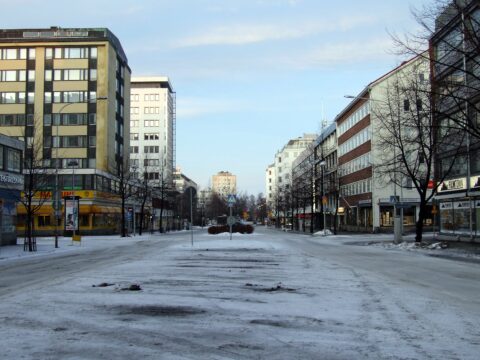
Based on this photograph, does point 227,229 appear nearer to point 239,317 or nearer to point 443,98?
point 443,98

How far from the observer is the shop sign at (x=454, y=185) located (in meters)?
38.2

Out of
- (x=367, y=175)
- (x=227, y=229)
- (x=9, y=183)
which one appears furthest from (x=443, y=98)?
(x=367, y=175)

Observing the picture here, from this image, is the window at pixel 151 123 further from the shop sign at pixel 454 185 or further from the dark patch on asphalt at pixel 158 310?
the dark patch on asphalt at pixel 158 310

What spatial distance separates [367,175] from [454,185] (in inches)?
1152

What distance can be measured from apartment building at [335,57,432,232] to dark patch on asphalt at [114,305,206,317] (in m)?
49.9

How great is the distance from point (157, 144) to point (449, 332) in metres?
140

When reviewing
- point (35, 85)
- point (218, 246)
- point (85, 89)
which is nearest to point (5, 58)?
point (35, 85)

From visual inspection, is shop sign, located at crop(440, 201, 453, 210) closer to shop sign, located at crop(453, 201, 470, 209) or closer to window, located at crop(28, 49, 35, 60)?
shop sign, located at crop(453, 201, 470, 209)

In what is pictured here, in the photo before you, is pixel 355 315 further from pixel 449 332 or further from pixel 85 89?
pixel 85 89

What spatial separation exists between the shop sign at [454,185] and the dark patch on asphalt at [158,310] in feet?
109

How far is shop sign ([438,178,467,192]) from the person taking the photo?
3825 centimetres

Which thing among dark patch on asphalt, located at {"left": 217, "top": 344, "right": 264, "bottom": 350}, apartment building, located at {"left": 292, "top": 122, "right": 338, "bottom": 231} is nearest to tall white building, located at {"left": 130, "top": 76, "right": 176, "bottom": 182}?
apartment building, located at {"left": 292, "top": 122, "right": 338, "bottom": 231}

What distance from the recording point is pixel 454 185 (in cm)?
3988

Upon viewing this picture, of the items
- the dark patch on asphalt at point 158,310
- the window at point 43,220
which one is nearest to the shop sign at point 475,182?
the dark patch on asphalt at point 158,310
